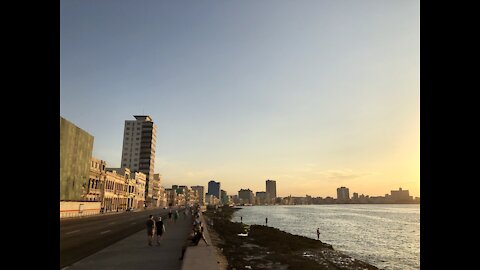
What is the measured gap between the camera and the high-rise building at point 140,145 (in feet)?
557

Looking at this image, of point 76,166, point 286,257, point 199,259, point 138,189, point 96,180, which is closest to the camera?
point 199,259

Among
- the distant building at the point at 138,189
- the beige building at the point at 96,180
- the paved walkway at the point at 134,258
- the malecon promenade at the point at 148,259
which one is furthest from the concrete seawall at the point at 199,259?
the distant building at the point at 138,189

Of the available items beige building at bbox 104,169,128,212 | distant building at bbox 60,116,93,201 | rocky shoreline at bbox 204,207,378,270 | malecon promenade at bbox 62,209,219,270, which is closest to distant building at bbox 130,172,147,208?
beige building at bbox 104,169,128,212

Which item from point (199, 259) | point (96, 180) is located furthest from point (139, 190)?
point (199, 259)

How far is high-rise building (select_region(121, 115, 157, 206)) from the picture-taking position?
557 feet

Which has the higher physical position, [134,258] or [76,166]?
[76,166]

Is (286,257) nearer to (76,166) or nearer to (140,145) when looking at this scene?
(76,166)

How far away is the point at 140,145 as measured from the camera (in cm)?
17325

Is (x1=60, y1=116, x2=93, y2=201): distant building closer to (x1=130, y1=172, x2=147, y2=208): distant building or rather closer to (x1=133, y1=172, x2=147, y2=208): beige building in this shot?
(x1=130, y1=172, x2=147, y2=208): distant building

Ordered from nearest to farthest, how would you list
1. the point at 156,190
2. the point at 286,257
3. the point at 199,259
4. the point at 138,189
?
the point at 199,259 < the point at 286,257 < the point at 138,189 < the point at 156,190

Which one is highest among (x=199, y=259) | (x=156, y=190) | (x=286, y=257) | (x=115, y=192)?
(x=199, y=259)
